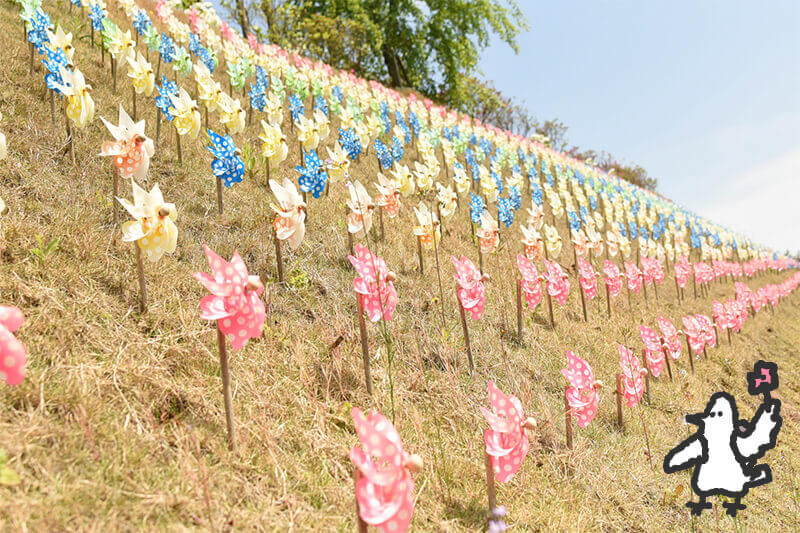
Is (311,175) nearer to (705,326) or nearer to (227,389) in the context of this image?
(227,389)

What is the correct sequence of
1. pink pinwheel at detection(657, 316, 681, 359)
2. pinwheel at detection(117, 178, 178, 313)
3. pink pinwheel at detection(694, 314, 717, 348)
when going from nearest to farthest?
pinwheel at detection(117, 178, 178, 313) < pink pinwheel at detection(657, 316, 681, 359) < pink pinwheel at detection(694, 314, 717, 348)

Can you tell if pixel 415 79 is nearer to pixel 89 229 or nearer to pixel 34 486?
pixel 89 229

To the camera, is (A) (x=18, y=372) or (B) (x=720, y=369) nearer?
(A) (x=18, y=372)

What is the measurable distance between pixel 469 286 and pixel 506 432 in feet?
4.50

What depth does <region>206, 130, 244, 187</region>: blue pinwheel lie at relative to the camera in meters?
3.70

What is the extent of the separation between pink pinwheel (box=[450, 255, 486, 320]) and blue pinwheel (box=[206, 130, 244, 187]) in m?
1.88

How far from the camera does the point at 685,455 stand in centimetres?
246

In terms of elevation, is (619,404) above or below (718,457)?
above

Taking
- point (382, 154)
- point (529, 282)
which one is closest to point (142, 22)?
point (382, 154)

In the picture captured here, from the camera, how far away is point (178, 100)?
166 inches

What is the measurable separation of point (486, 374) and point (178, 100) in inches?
137

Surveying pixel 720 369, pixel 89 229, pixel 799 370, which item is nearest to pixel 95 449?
pixel 89 229

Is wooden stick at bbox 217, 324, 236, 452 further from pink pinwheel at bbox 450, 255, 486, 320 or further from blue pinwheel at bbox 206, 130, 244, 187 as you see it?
blue pinwheel at bbox 206, 130, 244, 187

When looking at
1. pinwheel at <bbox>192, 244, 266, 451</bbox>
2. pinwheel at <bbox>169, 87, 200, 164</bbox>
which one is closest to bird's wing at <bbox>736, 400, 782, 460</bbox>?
pinwheel at <bbox>192, 244, 266, 451</bbox>
